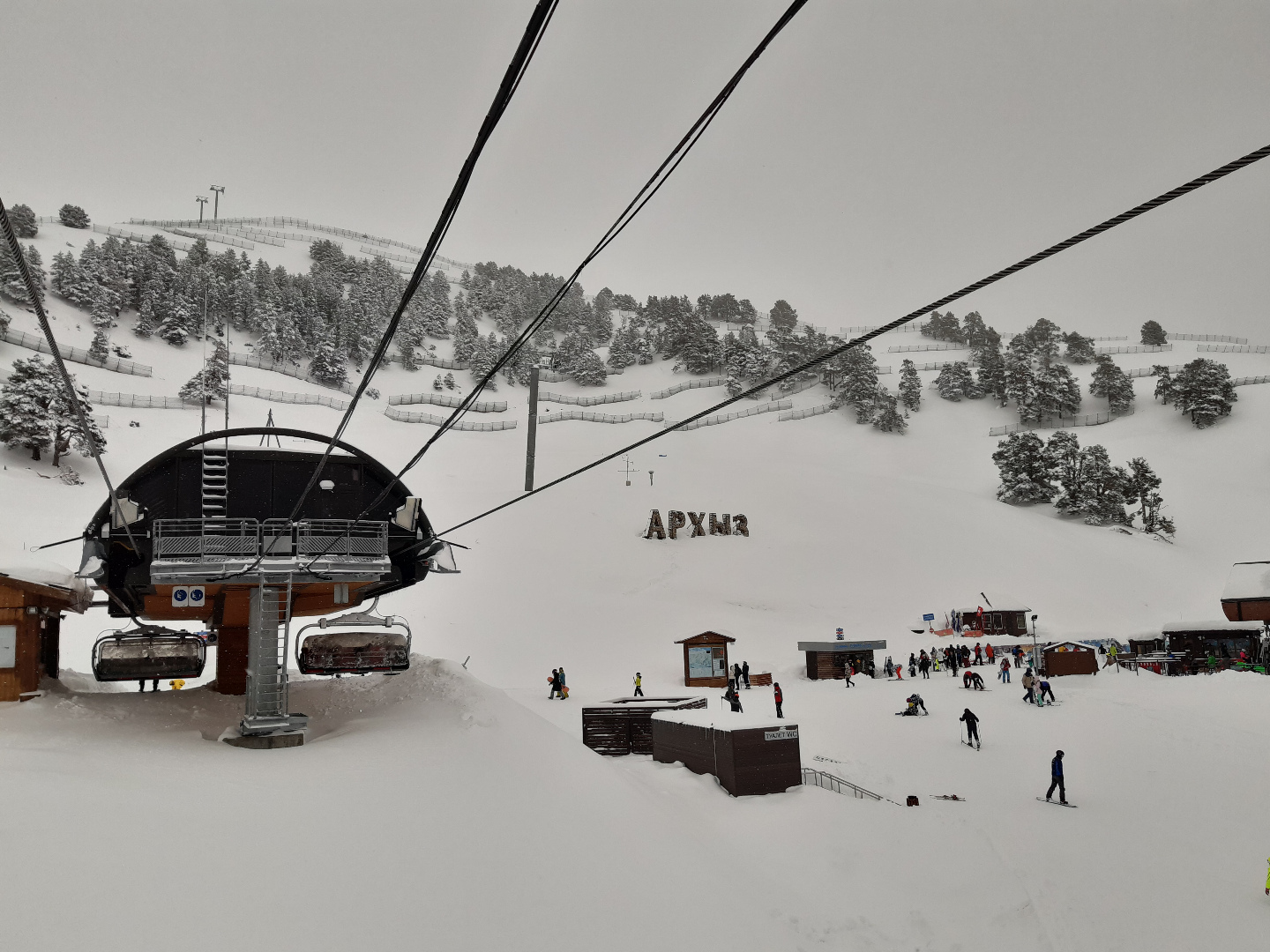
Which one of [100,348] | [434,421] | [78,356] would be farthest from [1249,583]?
[78,356]

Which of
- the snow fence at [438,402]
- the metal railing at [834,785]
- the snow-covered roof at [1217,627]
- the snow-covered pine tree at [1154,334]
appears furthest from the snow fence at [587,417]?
the snow-covered pine tree at [1154,334]

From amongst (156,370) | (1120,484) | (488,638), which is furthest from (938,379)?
(156,370)

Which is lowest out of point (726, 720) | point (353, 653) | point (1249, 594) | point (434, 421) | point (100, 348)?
point (726, 720)

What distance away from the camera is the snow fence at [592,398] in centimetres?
9850

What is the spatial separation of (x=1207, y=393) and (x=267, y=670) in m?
95.6

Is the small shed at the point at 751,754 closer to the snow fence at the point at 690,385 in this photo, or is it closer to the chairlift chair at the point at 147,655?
the chairlift chair at the point at 147,655

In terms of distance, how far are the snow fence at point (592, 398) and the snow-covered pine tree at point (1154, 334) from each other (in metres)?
92.1

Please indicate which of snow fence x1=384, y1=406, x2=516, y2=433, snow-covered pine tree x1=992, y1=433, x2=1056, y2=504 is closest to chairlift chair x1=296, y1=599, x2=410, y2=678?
snow-covered pine tree x1=992, y1=433, x2=1056, y2=504

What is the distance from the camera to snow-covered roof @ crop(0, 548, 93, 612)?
14.4 metres

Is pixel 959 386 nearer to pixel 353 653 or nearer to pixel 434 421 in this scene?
pixel 434 421

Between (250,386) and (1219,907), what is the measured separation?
80.4 meters

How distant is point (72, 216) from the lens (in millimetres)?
104688

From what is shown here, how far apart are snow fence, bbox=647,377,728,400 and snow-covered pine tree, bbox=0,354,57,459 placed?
6653cm

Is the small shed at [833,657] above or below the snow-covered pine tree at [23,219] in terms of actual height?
below
